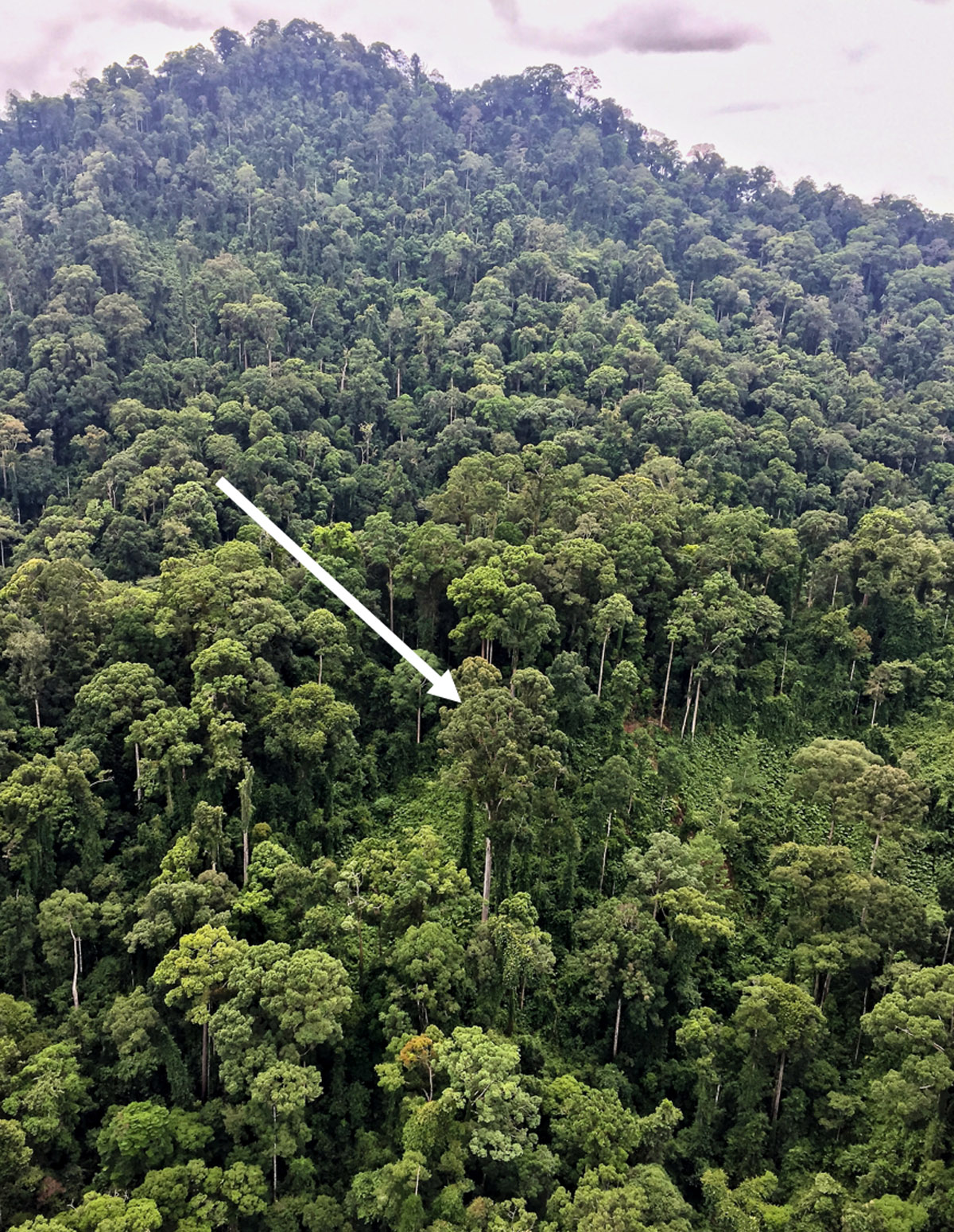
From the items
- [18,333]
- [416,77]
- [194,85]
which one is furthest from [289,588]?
[416,77]

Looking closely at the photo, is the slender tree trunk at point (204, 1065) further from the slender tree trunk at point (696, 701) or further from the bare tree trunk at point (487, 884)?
the slender tree trunk at point (696, 701)

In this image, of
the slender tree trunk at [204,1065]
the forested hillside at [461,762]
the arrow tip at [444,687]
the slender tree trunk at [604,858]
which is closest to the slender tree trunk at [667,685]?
the forested hillside at [461,762]

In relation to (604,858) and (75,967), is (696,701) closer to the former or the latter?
(604,858)

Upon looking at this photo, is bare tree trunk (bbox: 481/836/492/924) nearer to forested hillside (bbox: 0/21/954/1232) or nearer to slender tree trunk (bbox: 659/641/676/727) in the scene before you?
forested hillside (bbox: 0/21/954/1232)

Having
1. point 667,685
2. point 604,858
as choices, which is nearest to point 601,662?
point 667,685

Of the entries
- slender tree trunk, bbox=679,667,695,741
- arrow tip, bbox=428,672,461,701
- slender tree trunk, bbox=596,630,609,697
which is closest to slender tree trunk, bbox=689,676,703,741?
slender tree trunk, bbox=679,667,695,741

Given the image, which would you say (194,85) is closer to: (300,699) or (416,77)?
(416,77)

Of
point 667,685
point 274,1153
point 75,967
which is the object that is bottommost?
point 274,1153
